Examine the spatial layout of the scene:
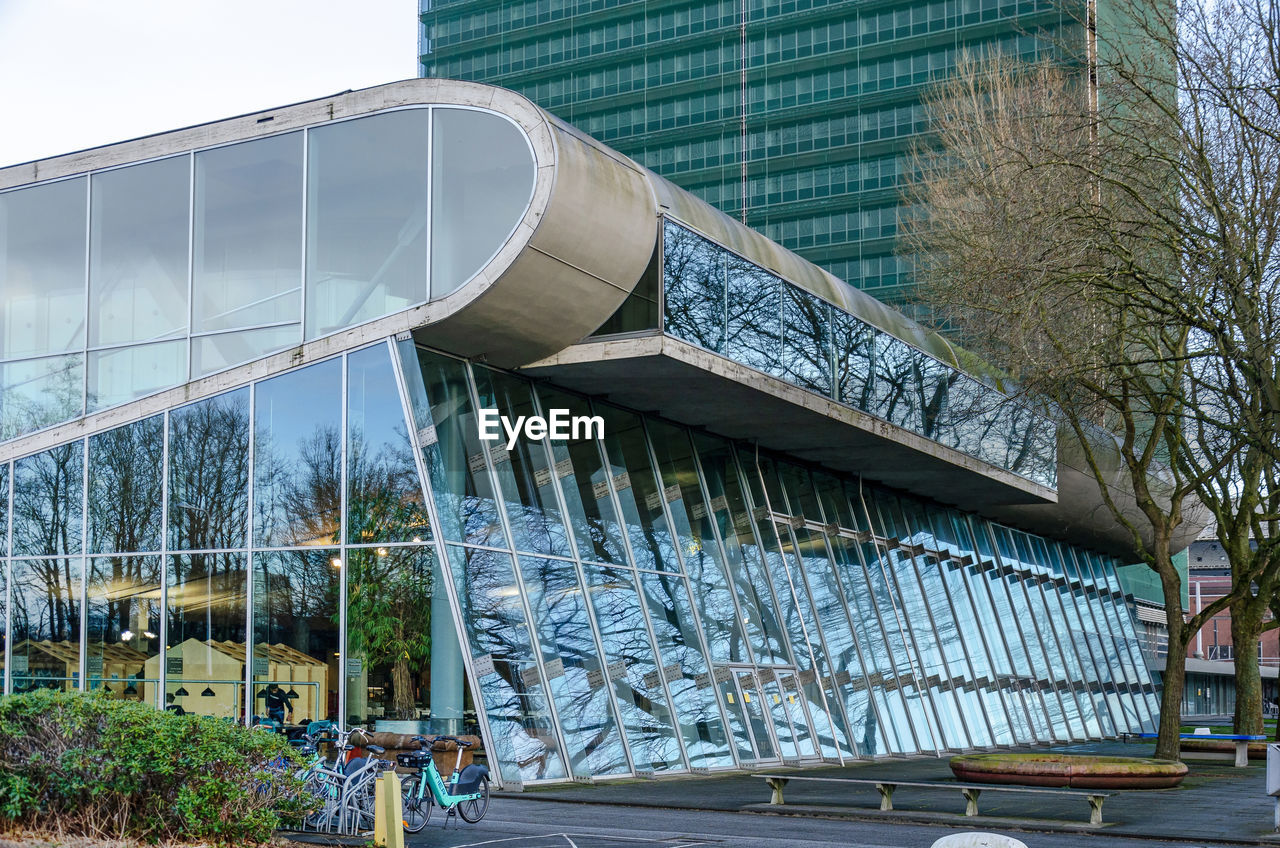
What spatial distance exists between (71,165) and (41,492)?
196 inches

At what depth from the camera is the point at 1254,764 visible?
31156mm

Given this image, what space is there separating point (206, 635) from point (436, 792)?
281 inches

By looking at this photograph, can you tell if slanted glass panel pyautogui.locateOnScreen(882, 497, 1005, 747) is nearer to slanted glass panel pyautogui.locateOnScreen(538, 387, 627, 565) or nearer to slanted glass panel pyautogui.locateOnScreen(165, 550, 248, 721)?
slanted glass panel pyautogui.locateOnScreen(538, 387, 627, 565)

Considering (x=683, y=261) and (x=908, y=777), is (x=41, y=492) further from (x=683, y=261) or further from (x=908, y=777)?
(x=908, y=777)

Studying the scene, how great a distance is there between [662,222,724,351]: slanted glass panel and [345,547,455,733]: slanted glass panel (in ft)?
15.8

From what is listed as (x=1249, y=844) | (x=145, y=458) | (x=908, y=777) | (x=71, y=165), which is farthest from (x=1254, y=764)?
(x=71, y=165)

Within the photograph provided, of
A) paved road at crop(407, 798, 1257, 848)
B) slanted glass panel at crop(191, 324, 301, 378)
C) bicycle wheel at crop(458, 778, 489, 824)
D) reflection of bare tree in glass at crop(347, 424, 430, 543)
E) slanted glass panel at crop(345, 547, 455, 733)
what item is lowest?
paved road at crop(407, 798, 1257, 848)

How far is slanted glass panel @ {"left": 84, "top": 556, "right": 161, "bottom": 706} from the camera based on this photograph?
20.7m

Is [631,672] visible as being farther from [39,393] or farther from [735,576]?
[39,393]

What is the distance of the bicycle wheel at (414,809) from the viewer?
14219mm

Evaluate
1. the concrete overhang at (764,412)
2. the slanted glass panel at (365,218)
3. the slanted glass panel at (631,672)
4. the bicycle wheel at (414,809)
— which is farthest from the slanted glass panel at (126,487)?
the bicycle wheel at (414,809)

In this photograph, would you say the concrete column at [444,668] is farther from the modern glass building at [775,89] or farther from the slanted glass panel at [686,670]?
the modern glass building at [775,89]

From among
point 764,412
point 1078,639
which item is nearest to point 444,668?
point 764,412

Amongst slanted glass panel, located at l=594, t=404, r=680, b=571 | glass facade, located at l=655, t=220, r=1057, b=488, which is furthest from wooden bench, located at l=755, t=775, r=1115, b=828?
glass facade, located at l=655, t=220, r=1057, b=488
